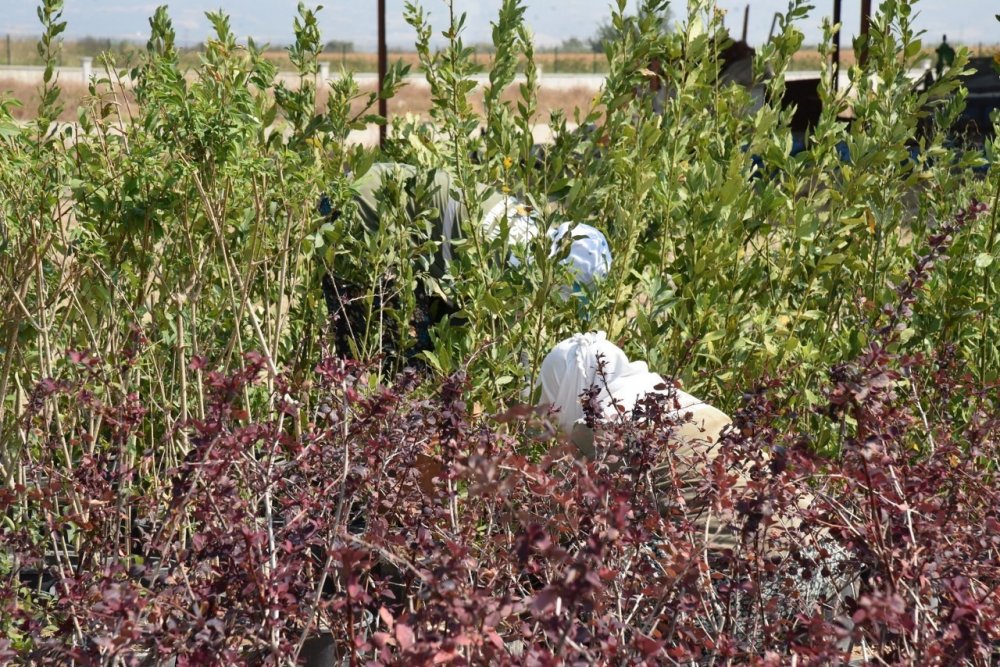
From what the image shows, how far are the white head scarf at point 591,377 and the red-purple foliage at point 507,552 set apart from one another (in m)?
0.47

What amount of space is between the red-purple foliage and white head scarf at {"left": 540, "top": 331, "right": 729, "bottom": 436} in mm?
469

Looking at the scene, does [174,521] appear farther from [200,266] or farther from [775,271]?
[775,271]

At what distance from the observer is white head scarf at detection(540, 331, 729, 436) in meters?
2.75

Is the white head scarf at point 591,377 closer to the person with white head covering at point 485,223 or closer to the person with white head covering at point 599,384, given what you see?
the person with white head covering at point 599,384

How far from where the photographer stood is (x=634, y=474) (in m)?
2.02

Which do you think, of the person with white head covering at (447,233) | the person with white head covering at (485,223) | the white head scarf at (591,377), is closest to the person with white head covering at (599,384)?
the white head scarf at (591,377)

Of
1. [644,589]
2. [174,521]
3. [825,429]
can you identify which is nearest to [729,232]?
[825,429]

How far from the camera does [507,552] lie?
75.6 inches

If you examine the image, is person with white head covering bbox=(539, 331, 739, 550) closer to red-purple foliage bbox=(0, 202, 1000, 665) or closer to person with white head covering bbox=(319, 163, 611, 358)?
person with white head covering bbox=(319, 163, 611, 358)

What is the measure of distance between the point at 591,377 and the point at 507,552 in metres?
0.86

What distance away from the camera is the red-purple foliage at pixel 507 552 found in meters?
1.48

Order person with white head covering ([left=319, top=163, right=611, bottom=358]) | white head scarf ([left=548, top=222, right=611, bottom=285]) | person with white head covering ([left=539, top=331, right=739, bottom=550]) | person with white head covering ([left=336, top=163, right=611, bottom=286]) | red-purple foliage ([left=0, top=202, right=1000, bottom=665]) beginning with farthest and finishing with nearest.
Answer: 1. white head scarf ([left=548, top=222, right=611, bottom=285])
2. person with white head covering ([left=336, top=163, right=611, bottom=286])
3. person with white head covering ([left=319, top=163, right=611, bottom=358])
4. person with white head covering ([left=539, top=331, right=739, bottom=550])
5. red-purple foliage ([left=0, top=202, right=1000, bottom=665])

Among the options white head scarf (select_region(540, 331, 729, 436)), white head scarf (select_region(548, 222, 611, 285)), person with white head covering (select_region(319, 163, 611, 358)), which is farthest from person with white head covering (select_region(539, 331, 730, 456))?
white head scarf (select_region(548, 222, 611, 285))

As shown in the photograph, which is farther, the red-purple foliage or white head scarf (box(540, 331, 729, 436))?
white head scarf (box(540, 331, 729, 436))
